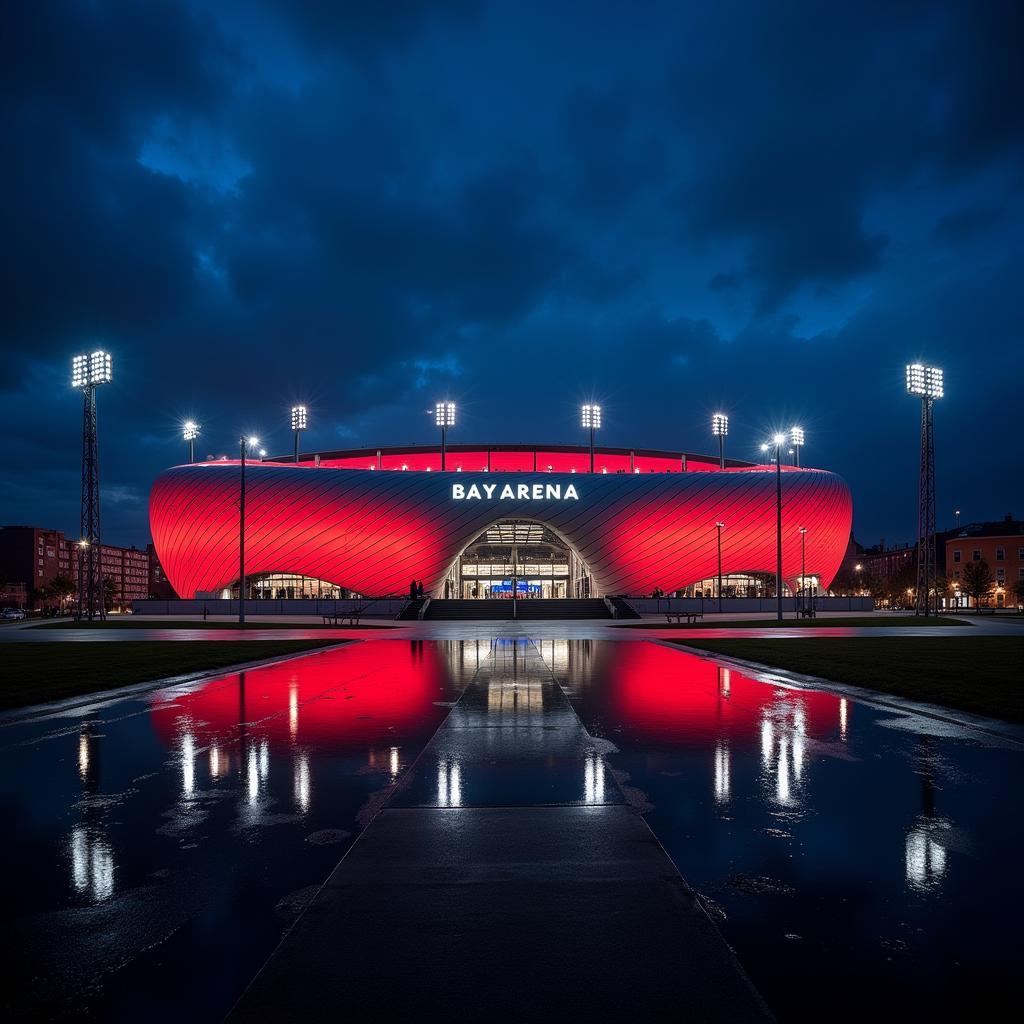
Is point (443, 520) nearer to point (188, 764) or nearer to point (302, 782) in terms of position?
point (188, 764)

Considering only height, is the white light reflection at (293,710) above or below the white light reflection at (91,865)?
below

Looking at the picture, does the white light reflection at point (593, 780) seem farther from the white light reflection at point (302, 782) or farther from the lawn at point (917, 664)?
the lawn at point (917, 664)

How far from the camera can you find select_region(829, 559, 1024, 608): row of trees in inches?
3247

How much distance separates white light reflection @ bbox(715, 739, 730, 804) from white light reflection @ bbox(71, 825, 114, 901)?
4.56m

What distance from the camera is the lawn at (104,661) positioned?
13.2 metres

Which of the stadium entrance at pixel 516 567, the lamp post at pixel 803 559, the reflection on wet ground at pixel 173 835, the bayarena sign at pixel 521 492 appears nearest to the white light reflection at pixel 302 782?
the reflection on wet ground at pixel 173 835

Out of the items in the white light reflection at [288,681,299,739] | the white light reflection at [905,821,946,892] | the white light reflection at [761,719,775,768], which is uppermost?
the white light reflection at [905,821,946,892]

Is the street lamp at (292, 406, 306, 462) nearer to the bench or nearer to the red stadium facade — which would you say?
Answer: the red stadium facade

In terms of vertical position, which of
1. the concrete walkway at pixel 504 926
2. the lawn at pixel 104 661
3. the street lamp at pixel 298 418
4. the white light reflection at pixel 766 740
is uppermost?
the street lamp at pixel 298 418

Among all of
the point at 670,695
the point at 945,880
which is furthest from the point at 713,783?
the point at 670,695

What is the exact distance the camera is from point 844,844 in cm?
495

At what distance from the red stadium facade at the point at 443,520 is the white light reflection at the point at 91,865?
67.8m

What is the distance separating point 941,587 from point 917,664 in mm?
96206

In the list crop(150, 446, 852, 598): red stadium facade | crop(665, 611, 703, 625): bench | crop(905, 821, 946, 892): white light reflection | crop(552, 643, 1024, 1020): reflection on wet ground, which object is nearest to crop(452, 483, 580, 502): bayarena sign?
crop(150, 446, 852, 598): red stadium facade
